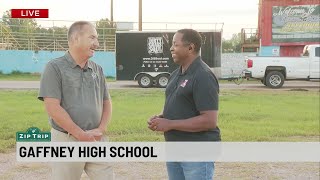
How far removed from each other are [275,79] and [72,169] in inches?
342

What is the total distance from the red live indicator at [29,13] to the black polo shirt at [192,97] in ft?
8.53

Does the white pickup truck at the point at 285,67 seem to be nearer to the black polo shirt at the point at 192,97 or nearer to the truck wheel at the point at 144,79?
the truck wheel at the point at 144,79

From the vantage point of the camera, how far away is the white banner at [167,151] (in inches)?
99.3

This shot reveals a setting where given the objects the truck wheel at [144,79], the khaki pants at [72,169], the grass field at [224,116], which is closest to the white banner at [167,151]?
the khaki pants at [72,169]

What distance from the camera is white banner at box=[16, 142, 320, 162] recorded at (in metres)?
2.52

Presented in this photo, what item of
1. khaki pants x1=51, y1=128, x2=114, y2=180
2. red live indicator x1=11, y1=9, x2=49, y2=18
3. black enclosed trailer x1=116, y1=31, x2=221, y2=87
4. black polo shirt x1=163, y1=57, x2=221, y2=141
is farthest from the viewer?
black enclosed trailer x1=116, y1=31, x2=221, y2=87

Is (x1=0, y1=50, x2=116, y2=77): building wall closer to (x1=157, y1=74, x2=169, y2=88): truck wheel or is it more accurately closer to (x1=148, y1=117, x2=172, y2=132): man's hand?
(x1=157, y1=74, x2=169, y2=88): truck wheel

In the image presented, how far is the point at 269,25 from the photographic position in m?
11.4

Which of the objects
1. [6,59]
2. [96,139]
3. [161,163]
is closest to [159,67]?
[6,59]

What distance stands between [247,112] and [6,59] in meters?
3.38

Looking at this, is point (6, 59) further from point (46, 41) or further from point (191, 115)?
point (191, 115)

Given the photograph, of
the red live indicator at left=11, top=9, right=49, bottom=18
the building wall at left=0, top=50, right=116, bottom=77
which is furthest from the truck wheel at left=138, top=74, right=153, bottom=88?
the red live indicator at left=11, top=9, right=49, bottom=18

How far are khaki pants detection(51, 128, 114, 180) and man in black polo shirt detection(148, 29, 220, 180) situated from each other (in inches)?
15.7

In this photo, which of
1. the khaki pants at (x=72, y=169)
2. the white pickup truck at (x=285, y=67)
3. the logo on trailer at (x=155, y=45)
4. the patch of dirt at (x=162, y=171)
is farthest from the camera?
the white pickup truck at (x=285, y=67)
